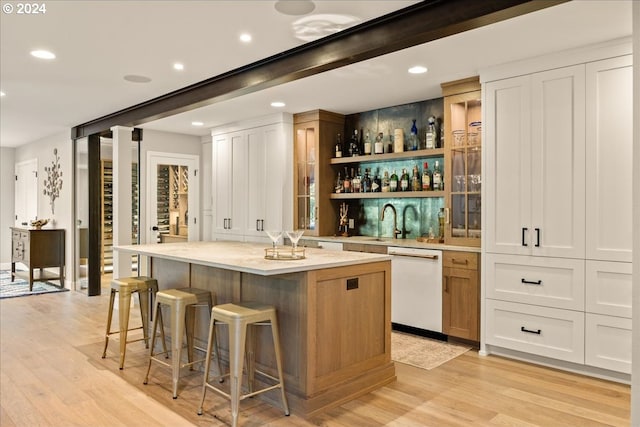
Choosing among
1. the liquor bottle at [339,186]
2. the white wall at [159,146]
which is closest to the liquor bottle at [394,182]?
the liquor bottle at [339,186]

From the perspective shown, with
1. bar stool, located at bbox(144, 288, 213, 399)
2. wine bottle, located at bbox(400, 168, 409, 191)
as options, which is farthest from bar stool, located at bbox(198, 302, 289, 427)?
wine bottle, located at bbox(400, 168, 409, 191)

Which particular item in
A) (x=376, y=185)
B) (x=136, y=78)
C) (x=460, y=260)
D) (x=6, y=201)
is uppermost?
(x=136, y=78)

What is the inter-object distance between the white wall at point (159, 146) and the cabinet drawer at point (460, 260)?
4389 millimetres

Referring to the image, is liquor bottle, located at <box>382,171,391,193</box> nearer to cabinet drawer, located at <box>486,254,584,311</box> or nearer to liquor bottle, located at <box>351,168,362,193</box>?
liquor bottle, located at <box>351,168,362,193</box>

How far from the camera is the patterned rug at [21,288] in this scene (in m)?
6.68

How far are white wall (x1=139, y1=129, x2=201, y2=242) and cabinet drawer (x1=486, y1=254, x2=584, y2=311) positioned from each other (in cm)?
485

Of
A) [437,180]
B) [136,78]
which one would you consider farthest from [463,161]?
[136,78]

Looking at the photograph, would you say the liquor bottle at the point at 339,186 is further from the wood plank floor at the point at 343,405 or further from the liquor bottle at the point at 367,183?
the wood plank floor at the point at 343,405

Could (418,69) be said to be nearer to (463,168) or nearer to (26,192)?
(463,168)

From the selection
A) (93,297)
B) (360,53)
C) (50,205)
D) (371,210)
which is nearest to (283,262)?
(360,53)

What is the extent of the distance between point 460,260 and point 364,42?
7.01 ft

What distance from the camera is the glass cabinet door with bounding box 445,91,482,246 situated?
406 centimetres

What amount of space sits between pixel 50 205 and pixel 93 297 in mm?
2236

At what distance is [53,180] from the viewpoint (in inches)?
294
